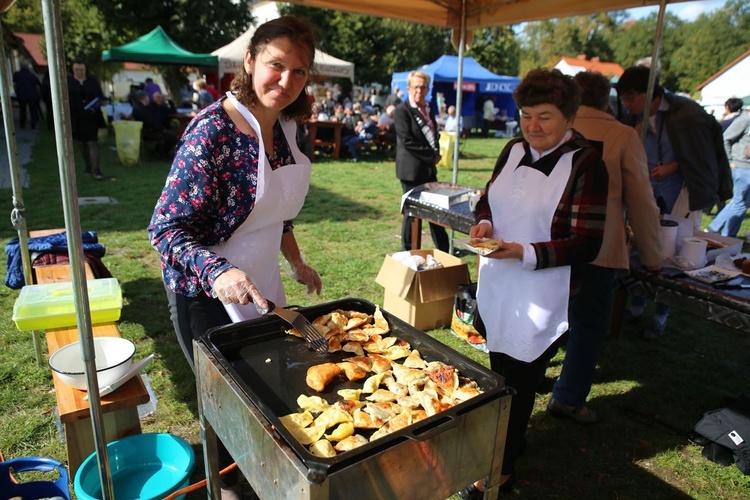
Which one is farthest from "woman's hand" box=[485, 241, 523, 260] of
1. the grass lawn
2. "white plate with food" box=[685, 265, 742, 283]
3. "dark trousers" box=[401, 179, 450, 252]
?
"dark trousers" box=[401, 179, 450, 252]

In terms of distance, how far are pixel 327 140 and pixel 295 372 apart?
11817 millimetres

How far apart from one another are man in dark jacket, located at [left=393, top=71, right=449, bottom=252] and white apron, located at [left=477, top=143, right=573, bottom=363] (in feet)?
10.1

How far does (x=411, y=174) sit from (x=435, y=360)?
13.0ft

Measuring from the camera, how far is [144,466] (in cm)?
215

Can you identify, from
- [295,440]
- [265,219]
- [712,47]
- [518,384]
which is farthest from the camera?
[712,47]

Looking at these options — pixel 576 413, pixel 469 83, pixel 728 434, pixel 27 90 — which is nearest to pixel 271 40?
pixel 576 413

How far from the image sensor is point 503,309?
2.23 metres

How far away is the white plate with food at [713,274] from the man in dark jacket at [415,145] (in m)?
2.83

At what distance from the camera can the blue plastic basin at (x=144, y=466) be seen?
1959 mm

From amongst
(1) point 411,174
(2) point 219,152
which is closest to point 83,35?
(1) point 411,174

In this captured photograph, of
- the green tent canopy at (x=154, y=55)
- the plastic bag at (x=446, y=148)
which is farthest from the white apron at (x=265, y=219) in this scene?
the green tent canopy at (x=154, y=55)

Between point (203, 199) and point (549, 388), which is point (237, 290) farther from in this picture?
point (549, 388)

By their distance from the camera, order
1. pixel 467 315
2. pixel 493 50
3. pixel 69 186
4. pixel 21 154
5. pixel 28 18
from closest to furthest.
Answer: pixel 69 186
pixel 467 315
pixel 21 154
pixel 493 50
pixel 28 18

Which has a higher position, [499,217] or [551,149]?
[551,149]
